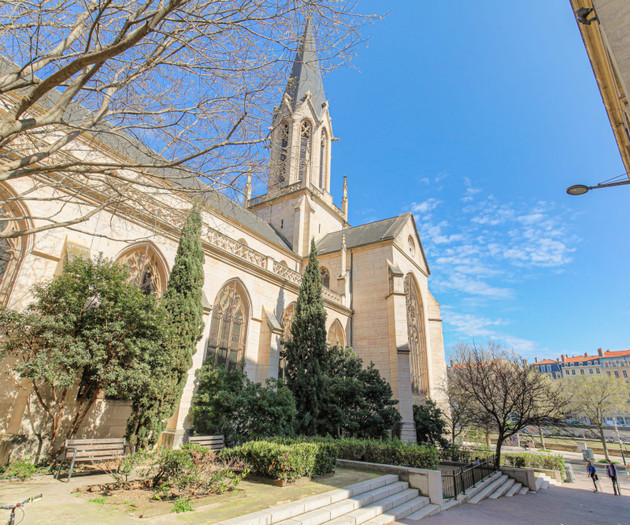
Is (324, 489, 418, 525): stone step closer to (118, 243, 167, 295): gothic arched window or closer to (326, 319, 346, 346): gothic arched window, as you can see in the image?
(118, 243, 167, 295): gothic arched window

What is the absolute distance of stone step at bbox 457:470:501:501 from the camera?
9477 mm

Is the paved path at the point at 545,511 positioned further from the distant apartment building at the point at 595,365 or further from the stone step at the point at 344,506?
the distant apartment building at the point at 595,365

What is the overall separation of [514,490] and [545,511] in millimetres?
3437

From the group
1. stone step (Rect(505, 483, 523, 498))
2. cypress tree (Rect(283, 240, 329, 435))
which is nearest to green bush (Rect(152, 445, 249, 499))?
cypress tree (Rect(283, 240, 329, 435))

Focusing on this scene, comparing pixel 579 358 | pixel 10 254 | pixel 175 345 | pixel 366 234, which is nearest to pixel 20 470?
pixel 175 345

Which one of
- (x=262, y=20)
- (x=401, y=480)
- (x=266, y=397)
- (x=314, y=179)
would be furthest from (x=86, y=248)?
(x=314, y=179)

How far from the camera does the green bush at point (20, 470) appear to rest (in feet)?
20.5

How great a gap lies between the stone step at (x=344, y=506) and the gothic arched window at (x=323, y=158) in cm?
2354

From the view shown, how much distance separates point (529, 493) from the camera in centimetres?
1338

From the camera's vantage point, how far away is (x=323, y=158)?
95.7ft

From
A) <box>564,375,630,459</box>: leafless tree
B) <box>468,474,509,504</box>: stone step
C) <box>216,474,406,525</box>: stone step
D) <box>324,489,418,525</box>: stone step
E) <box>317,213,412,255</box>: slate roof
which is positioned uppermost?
<box>317,213,412,255</box>: slate roof

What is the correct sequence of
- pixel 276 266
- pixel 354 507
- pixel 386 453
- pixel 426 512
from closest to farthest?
pixel 354 507, pixel 426 512, pixel 386 453, pixel 276 266

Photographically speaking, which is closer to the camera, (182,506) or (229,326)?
(182,506)

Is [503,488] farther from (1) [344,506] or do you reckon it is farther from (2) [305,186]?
(2) [305,186]
